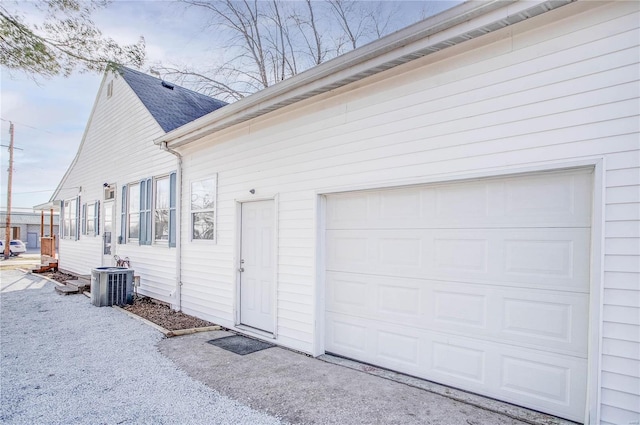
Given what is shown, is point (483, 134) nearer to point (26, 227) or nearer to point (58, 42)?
point (58, 42)

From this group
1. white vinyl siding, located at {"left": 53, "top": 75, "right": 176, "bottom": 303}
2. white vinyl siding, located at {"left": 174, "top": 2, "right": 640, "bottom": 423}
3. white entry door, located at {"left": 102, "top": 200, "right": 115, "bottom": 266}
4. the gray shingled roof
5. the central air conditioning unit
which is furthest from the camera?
white entry door, located at {"left": 102, "top": 200, "right": 115, "bottom": 266}

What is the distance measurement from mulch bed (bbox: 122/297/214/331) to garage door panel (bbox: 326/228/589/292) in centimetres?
297

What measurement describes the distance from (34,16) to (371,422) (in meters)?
6.34

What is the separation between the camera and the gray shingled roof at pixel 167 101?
27.1 feet

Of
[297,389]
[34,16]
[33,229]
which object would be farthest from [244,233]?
[33,229]

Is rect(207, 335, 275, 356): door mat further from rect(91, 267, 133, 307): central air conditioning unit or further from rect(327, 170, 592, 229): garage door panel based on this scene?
rect(91, 267, 133, 307): central air conditioning unit

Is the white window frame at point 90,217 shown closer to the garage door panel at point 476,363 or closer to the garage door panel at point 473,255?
the garage door panel at point 473,255

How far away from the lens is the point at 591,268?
2.62 metres

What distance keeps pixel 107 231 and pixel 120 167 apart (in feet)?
6.42

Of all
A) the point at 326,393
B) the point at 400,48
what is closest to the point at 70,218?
the point at 326,393

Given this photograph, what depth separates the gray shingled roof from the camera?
8.25 metres

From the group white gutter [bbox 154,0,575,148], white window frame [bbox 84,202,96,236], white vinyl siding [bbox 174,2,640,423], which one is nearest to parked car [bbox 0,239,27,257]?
white window frame [bbox 84,202,96,236]

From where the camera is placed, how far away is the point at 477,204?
3.31 meters

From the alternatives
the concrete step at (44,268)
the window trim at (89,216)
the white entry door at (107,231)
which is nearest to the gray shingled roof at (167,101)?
the white entry door at (107,231)
